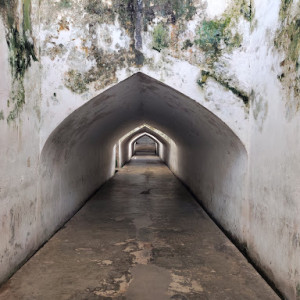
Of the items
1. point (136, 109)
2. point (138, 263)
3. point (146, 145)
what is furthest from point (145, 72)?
point (146, 145)

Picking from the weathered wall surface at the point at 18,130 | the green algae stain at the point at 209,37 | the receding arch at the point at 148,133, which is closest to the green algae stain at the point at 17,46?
the weathered wall surface at the point at 18,130

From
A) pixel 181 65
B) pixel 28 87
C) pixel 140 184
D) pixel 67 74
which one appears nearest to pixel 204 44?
pixel 181 65

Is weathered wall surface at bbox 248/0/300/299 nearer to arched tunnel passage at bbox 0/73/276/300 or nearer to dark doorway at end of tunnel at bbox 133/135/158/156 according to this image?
arched tunnel passage at bbox 0/73/276/300

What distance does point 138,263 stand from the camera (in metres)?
4.18

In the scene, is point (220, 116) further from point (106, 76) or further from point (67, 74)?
Result: point (67, 74)

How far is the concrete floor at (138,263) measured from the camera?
11.1ft

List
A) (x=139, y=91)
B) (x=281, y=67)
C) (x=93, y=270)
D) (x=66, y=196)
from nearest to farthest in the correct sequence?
(x=281, y=67)
(x=93, y=270)
(x=139, y=91)
(x=66, y=196)

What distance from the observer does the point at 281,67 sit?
3459 mm

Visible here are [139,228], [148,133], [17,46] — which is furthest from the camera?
[148,133]

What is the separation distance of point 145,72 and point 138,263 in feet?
9.57

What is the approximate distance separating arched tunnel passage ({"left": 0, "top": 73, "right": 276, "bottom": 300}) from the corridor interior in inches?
0.5

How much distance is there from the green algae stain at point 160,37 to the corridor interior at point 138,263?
328cm

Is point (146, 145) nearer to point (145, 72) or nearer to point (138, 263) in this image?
point (145, 72)

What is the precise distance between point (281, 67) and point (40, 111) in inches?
137
